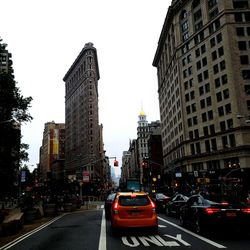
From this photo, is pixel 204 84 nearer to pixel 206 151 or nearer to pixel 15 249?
pixel 206 151

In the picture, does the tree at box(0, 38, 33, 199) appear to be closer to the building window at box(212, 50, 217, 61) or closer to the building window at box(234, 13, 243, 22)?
the building window at box(212, 50, 217, 61)

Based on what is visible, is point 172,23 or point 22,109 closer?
point 22,109

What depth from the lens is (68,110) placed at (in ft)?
567

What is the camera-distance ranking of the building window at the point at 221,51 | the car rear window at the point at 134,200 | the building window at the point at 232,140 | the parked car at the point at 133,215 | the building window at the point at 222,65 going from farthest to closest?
the building window at the point at 221,51
the building window at the point at 222,65
the building window at the point at 232,140
the car rear window at the point at 134,200
the parked car at the point at 133,215

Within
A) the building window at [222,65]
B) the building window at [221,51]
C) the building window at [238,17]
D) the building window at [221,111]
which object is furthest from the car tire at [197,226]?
the building window at [238,17]

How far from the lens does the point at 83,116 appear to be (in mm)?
144250

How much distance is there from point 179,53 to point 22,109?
45.0 m

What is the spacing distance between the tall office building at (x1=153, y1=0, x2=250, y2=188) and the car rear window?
126 ft

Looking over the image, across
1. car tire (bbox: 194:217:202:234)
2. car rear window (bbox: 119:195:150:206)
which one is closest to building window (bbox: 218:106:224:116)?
car tire (bbox: 194:217:202:234)

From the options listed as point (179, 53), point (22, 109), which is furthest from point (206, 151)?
point (22, 109)

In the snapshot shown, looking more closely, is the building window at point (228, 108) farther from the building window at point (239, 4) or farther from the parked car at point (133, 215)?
the parked car at point (133, 215)

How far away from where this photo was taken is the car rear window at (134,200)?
43.2 feet

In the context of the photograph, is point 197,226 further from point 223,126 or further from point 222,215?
point 223,126

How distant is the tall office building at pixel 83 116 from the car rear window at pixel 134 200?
115 m
